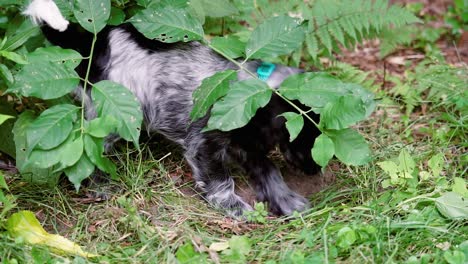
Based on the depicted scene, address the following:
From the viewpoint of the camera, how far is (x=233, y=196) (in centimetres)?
399

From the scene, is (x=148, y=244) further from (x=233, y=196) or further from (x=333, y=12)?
(x=333, y=12)

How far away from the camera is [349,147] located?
136 inches

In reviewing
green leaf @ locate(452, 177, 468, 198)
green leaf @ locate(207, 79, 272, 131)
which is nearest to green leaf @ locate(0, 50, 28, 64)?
green leaf @ locate(207, 79, 272, 131)

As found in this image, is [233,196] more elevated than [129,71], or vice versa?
[129,71]

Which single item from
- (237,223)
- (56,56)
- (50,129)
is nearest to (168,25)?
(56,56)

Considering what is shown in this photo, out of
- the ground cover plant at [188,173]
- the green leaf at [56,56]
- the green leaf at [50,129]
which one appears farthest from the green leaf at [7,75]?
the green leaf at [50,129]

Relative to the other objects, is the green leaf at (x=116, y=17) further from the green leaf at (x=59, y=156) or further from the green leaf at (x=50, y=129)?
the green leaf at (x=59, y=156)

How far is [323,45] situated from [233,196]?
75.2 inches

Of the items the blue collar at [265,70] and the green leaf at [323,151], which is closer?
the green leaf at [323,151]

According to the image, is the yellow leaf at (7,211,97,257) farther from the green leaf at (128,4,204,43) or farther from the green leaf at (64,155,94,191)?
the green leaf at (128,4,204,43)

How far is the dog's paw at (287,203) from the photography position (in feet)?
12.9

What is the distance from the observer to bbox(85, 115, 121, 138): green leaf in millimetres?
3264

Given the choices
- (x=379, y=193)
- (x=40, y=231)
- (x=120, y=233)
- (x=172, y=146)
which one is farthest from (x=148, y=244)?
(x=379, y=193)

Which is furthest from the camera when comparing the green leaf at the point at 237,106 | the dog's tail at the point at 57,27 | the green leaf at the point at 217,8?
the green leaf at the point at 217,8
